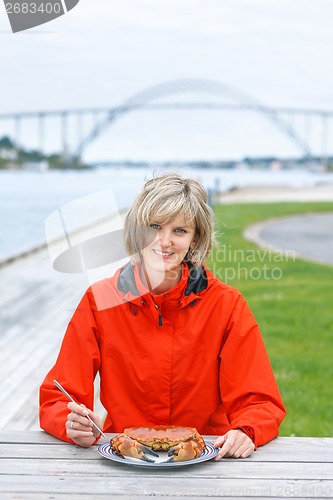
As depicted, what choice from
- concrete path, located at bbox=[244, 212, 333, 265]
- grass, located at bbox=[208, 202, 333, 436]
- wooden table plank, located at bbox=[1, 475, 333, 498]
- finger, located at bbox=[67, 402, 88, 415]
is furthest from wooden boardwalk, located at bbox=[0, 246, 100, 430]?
concrete path, located at bbox=[244, 212, 333, 265]

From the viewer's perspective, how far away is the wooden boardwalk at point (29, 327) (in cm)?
557

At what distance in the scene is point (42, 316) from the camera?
8.77 m

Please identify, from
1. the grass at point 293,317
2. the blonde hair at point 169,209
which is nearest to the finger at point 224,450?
the blonde hair at point 169,209

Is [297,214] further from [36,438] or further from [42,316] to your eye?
[36,438]

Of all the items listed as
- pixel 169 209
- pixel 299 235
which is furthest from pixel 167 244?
pixel 299 235

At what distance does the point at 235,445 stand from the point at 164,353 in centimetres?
40

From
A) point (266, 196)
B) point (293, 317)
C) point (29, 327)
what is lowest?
point (266, 196)

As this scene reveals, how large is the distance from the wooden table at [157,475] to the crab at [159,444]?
3 cm

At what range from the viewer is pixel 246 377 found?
263 centimetres

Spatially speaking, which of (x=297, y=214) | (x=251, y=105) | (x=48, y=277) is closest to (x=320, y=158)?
(x=251, y=105)

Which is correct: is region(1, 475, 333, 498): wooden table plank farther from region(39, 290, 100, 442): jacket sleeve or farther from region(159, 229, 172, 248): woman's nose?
region(159, 229, 172, 248): woman's nose

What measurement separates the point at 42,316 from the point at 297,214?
17.2 metres

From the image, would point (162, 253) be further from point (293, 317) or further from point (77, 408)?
point (293, 317)

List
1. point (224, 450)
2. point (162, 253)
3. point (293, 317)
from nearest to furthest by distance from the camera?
1. point (224, 450)
2. point (162, 253)
3. point (293, 317)
